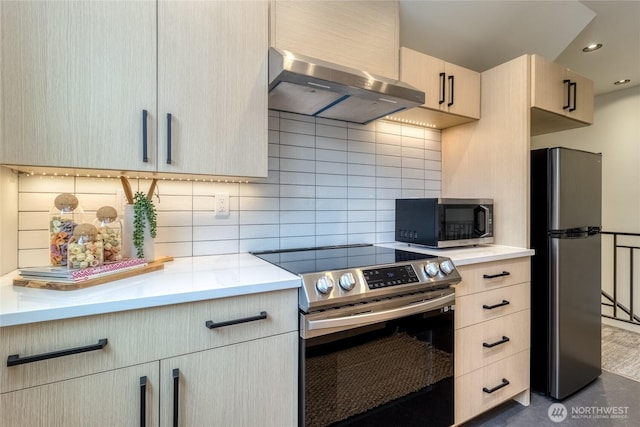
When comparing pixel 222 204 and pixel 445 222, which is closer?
pixel 222 204

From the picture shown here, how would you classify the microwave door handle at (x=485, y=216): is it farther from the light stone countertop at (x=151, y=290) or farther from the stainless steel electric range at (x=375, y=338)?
the light stone countertop at (x=151, y=290)

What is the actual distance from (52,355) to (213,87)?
102cm

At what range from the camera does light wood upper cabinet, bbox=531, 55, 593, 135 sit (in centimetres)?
192

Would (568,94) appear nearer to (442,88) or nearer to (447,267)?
(442,88)

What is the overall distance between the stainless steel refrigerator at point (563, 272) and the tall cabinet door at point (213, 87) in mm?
1708

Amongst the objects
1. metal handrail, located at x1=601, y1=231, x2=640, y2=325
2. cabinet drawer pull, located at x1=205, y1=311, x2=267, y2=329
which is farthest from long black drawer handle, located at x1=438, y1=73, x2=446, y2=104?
metal handrail, located at x1=601, y1=231, x2=640, y2=325

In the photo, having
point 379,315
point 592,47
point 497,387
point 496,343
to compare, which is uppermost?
point 592,47

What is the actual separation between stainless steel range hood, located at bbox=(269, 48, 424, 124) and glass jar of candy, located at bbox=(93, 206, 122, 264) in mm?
856

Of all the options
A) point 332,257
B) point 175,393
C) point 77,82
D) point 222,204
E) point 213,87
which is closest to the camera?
point 175,393

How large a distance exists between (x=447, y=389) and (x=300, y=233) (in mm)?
1081

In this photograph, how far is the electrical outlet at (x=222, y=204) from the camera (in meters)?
1.62

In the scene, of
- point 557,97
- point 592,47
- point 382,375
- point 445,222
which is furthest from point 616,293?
point 382,375

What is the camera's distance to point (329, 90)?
4.66ft

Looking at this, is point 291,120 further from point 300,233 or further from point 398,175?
point 398,175
